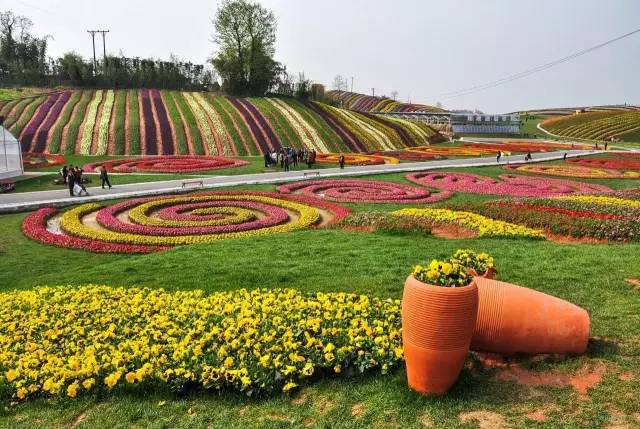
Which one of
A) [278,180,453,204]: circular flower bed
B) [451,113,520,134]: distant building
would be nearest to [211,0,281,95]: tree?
[451,113,520,134]: distant building

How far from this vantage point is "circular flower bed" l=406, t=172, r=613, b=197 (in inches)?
976

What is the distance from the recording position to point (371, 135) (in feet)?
169

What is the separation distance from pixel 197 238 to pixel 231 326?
9.23 m

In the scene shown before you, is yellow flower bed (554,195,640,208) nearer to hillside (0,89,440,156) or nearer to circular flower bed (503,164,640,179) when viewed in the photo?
circular flower bed (503,164,640,179)

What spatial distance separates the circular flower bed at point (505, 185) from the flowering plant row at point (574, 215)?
17.5ft

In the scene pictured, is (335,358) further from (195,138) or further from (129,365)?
(195,138)

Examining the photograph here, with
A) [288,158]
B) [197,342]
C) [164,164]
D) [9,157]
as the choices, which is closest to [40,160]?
[9,157]

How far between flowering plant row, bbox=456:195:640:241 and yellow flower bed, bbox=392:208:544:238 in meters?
0.63

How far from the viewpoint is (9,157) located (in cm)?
2809

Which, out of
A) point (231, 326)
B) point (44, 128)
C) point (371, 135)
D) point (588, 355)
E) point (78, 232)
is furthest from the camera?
point (371, 135)

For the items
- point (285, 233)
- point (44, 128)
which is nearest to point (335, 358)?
point (285, 233)

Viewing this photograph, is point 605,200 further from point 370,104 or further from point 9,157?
point 370,104

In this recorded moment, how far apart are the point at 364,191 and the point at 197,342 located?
18442mm

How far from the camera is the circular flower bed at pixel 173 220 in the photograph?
15.4 meters
